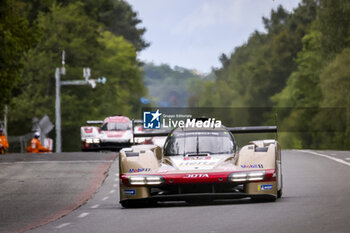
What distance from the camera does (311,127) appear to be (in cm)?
9600

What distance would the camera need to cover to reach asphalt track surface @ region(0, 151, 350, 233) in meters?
12.2

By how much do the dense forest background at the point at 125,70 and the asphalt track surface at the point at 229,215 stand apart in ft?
82.7

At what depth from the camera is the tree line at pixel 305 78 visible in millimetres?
78500

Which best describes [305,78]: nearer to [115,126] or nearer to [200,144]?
[115,126]

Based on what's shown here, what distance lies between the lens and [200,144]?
17391mm

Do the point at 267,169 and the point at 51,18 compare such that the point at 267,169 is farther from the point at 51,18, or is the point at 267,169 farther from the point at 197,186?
the point at 51,18

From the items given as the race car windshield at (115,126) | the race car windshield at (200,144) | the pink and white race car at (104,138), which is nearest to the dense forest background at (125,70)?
the pink and white race car at (104,138)

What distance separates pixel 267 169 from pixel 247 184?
0.47 m

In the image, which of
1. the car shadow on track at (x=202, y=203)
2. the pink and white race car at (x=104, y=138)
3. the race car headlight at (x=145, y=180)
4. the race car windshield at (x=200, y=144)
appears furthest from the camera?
the pink and white race car at (x=104, y=138)

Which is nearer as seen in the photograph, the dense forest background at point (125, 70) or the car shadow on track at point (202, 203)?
the car shadow on track at point (202, 203)

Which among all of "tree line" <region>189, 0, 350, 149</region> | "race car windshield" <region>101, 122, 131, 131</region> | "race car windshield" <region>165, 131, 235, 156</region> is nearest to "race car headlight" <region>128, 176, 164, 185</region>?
"race car windshield" <region>165, 131, 235, 156</region>

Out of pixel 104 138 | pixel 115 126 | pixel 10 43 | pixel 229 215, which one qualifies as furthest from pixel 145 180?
pixel 115 126

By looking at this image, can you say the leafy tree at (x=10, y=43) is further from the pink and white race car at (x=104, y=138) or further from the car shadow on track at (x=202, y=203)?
the car shadow on track at (x=202, y=203)

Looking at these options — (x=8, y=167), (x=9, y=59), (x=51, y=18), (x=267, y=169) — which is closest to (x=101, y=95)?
(x=51, y=18)
